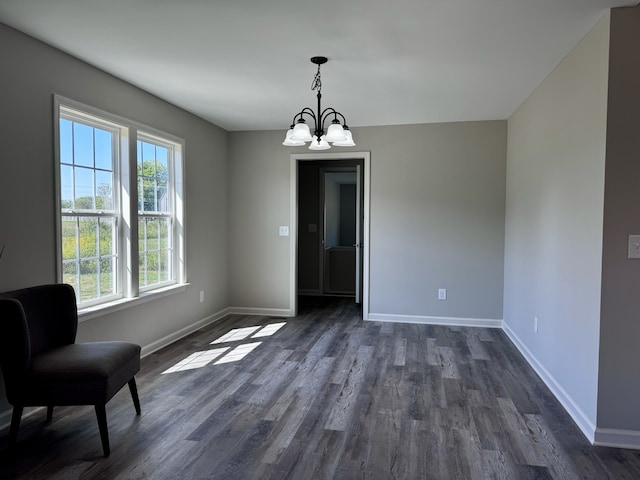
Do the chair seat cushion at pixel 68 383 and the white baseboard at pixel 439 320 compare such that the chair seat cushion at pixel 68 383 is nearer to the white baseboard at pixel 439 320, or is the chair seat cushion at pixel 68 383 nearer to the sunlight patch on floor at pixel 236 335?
the sunlight patch on floor at pixel 236 335

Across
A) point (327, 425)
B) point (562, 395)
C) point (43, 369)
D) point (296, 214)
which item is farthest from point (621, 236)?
point (296, 214)

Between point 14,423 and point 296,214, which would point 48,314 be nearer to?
point 14,423

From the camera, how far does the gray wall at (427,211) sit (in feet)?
16.5

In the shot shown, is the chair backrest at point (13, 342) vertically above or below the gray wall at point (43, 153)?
below

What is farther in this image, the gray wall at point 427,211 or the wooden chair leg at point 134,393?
the gray wall at point 427,211

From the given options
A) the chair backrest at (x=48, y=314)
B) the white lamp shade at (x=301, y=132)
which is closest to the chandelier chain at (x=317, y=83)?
the white lamp shade at (x=301, y=132)

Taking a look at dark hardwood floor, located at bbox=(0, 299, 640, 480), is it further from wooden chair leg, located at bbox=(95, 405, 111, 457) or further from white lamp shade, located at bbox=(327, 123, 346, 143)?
white lamp shade, located at bbox=(327, 123, 346, 143)

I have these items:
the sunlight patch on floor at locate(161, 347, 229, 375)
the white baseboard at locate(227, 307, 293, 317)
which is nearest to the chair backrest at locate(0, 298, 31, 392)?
the sunlight patch on floor at locate(161, 347, 229, 375)

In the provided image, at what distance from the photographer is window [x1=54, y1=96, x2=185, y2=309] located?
10.3 feet

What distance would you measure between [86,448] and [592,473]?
8.74 feet

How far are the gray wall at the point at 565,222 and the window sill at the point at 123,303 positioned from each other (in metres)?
3.37

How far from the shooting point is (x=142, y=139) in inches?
156

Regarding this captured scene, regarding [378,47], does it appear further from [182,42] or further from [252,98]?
[252,98]

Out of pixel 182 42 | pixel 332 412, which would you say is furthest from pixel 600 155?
pixel 182 42
